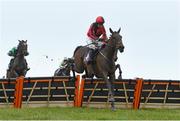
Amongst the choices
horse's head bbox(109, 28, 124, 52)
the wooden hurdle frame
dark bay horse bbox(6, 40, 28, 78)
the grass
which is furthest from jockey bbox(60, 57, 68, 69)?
the grass

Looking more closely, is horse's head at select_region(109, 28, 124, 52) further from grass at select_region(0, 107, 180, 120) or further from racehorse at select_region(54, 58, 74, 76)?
racehorse at select_region(54, 58, 74, 76)

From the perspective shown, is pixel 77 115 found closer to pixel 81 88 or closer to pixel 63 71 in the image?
pixel 81 88

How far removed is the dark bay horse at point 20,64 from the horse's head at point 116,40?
8.14 metres

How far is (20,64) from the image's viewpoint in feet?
98.3

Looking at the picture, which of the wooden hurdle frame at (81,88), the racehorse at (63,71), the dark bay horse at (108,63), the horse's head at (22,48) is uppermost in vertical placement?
the horse's head at (22,48)

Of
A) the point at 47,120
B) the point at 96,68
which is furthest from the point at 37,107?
the point at 47,120

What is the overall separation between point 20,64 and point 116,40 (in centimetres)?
876

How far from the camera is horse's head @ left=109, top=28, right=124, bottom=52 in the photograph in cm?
2192

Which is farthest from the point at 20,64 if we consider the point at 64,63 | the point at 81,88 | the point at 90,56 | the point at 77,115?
the point at 77,115

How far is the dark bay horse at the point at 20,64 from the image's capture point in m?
29.9

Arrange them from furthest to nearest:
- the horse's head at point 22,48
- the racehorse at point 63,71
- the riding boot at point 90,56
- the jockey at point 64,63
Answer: the jockey at point 64,63 < the racehorse at point 63,71 < the horse's head at point 22,48 < the riding boot at point 90,56

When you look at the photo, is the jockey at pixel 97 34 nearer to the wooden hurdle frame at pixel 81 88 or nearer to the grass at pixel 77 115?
the wooden hurdle frame at pixel 81 88

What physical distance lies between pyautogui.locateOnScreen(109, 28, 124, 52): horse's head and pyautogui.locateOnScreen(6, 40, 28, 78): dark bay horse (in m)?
8.14

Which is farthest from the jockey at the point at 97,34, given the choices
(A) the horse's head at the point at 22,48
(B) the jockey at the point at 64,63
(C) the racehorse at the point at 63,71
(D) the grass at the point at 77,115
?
(B) the jockey at the point at 64,63
